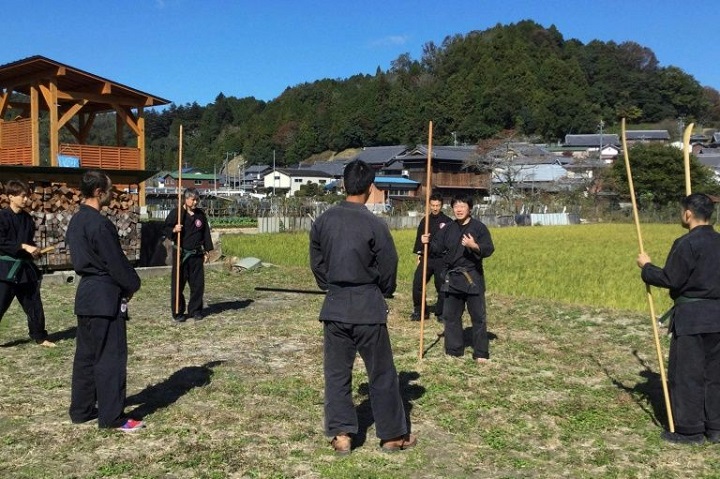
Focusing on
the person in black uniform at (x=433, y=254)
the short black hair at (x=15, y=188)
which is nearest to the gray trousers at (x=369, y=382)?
the short black hair at (x=15, y=188)

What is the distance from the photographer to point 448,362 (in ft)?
21.9

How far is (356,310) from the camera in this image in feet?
13.5

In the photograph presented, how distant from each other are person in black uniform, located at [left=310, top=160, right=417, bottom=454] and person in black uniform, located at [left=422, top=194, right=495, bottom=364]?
252 cm

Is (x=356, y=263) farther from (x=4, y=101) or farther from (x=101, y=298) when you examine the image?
(x=4, y=101)

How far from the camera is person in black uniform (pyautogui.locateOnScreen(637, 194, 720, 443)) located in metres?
4.41

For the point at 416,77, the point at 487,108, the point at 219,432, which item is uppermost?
the point at 416,77

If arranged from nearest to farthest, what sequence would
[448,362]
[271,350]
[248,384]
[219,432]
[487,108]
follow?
[219,432] < [248,384] < [448,362] < [271,350] < [487,108]

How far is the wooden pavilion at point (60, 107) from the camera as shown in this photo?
18078mm

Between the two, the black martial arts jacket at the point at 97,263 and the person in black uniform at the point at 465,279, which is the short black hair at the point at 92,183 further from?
the person in black uniform at the point at 465,279

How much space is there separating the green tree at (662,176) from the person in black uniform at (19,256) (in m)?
40.3

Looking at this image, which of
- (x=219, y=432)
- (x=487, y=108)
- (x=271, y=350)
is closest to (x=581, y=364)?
(x=271, y=350)

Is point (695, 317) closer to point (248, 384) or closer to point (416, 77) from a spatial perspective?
point (248, 384)

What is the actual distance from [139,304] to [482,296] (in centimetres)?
587

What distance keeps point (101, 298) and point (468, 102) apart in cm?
7399
